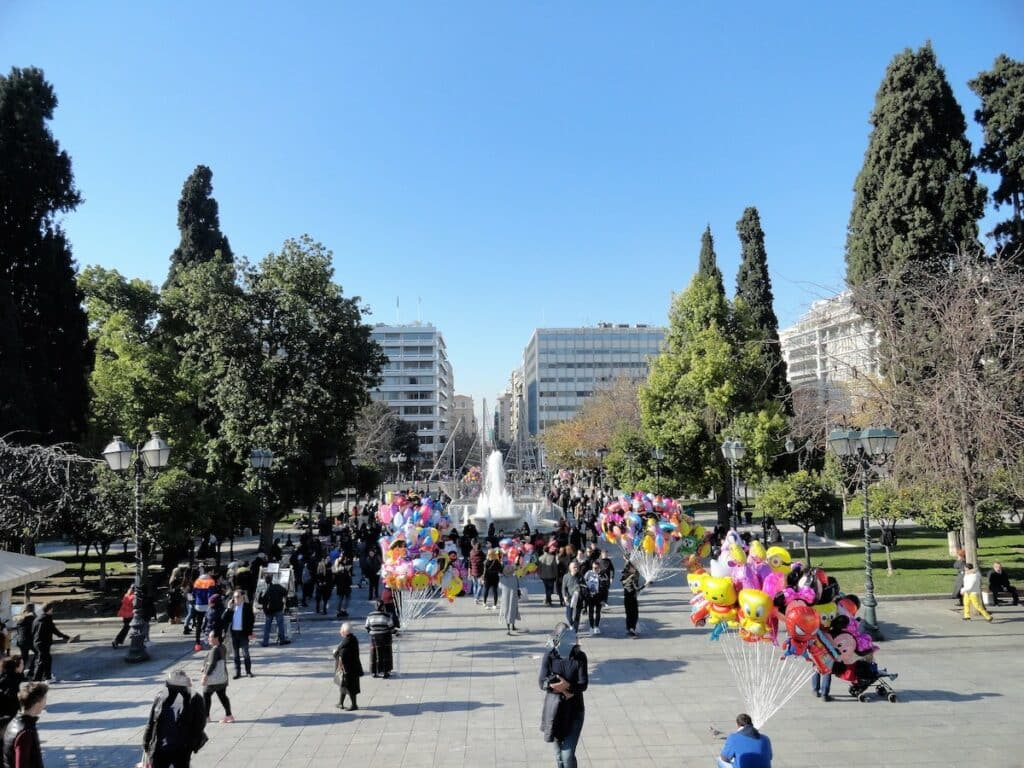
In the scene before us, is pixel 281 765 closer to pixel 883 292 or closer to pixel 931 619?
pixel 931 619

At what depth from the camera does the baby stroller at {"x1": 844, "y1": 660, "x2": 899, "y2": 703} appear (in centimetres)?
937

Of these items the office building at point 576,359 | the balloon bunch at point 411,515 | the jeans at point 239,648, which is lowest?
the jeans at point 239,648

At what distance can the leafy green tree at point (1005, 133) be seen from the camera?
74.2 feet

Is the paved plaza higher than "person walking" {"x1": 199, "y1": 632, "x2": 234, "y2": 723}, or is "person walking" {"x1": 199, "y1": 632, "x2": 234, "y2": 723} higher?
"person walking" {"x1": 199, "y1": 632, "x2": 234, "y2": 723}

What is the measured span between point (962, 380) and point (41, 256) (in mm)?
27150

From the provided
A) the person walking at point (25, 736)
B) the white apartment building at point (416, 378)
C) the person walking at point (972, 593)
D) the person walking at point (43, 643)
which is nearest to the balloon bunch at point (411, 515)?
the person walking at point (43, 643)

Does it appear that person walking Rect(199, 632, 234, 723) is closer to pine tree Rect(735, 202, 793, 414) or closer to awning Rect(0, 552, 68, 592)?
awning Rect(0, 552, 68, 592)

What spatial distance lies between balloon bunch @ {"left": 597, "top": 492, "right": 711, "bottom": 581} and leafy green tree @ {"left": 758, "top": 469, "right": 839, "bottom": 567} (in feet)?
11.6

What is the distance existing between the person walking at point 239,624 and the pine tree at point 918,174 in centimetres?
1811

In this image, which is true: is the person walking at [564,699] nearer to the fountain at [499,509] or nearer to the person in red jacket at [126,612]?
the person in red jacket at [126,612]

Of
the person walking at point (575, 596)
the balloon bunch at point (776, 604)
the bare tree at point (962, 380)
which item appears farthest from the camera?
the bare tree at point (962, 380)

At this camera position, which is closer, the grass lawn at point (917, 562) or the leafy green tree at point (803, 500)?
the grass lawn at point (917, 562)

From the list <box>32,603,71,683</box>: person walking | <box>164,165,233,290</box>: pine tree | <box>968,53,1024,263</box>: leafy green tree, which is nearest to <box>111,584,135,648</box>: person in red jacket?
<box>32,603,71,683</box>: person walking

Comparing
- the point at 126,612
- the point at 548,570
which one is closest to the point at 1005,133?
the point at 548,570
